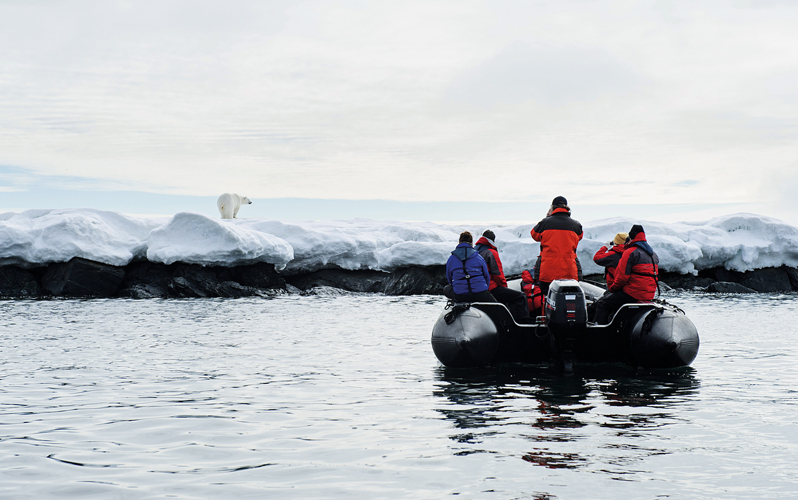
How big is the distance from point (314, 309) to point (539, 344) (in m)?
12.9

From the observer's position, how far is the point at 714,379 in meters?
8.15

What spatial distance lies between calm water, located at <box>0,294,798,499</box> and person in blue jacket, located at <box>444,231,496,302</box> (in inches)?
38.4

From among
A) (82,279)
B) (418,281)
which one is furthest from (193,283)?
(418,281)

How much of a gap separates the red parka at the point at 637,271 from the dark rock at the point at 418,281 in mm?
20573

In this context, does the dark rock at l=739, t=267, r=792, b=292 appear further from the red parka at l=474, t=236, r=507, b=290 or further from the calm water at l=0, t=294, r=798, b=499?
the red parka at l=474, t=236, r=507, b=290

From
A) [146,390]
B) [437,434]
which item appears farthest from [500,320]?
[146,390]

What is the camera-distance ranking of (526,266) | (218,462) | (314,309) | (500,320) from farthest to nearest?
(526,266) → (314,309) → (500,320) → (218,462)

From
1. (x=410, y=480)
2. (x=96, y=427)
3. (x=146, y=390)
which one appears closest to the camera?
(x=410, y=480)

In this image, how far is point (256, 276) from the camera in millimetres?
28797

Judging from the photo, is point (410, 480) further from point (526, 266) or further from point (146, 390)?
point (526, 266)

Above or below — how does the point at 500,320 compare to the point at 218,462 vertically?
above

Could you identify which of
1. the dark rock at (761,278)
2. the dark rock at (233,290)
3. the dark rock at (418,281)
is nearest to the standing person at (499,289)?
the dark rock at (233,290)

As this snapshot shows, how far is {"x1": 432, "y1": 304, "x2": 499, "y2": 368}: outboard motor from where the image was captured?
8.40m

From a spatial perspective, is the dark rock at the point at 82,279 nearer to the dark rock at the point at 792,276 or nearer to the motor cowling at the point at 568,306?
the motor cowling at the point at 568,306
